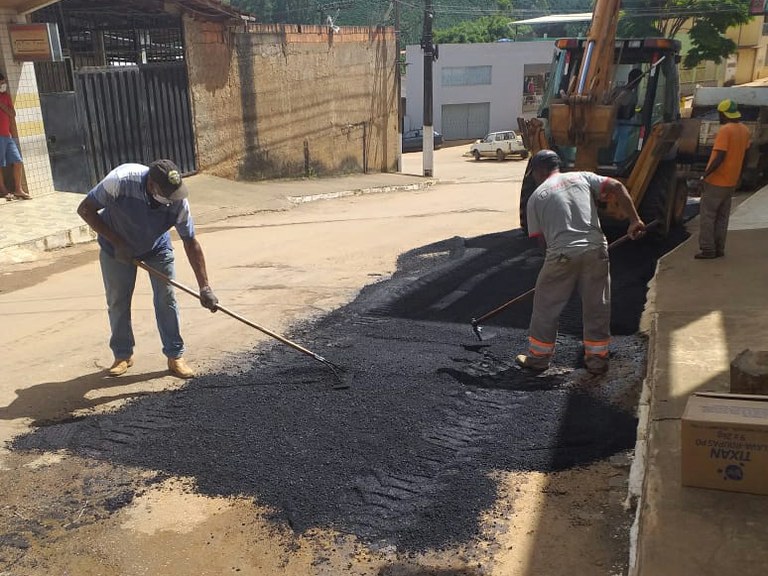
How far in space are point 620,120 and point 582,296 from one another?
4275 millimetres

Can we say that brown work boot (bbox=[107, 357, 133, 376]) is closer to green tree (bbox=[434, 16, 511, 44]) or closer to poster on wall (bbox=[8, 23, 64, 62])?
poster on wall (bbox=[8, 23, 64, 62])

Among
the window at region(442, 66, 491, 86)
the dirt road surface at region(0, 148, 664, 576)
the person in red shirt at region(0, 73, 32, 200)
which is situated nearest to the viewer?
the dirt road surface at region(0, 148, 664, 576)

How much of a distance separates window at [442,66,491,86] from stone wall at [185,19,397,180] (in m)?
19.8

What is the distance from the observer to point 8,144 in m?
10.4

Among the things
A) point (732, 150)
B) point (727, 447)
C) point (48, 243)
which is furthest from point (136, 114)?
point (727, 447)

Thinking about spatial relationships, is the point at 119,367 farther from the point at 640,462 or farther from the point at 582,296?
the point at 640,462

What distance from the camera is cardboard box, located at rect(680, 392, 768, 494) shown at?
2902 mm

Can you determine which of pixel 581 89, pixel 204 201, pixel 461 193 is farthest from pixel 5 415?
pixel 461 193

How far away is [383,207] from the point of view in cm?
1390

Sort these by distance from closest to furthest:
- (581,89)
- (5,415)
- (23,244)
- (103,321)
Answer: (5,415), (103,321), (581,89), (23,244)

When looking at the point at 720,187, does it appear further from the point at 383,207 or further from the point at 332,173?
the point at 332,173

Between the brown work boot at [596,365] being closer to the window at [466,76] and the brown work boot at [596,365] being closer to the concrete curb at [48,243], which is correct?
the concrete curb at [48,243]

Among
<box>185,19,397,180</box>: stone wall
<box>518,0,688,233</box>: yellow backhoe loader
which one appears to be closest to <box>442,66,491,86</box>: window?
<box>185,19,397,180</box>: stone wall

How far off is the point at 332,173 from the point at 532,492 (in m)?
17.4
